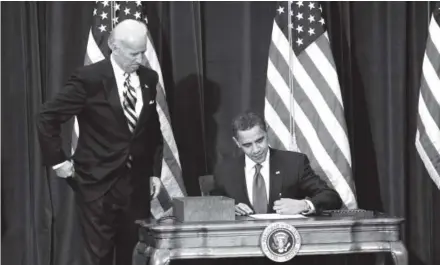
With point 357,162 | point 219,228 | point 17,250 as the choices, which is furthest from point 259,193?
point 17,250

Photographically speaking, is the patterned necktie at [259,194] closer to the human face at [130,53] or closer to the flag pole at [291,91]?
the flag pole at [291,91]

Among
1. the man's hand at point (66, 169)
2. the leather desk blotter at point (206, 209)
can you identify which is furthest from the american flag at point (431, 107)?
the man's hand at point (66, 169)

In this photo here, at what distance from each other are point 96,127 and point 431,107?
6.73 ft

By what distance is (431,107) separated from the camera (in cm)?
527

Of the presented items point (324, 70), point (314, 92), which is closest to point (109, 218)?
point (314, 92)

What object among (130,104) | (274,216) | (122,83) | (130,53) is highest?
(130,53)

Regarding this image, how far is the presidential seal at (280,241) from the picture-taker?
4.17m

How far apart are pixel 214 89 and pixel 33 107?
114 centimetres

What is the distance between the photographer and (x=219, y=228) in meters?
4.16

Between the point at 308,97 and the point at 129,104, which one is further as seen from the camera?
the point at 308,97

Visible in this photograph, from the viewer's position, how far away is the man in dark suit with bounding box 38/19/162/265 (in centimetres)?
439

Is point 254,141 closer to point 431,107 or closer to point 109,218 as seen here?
point 109,218

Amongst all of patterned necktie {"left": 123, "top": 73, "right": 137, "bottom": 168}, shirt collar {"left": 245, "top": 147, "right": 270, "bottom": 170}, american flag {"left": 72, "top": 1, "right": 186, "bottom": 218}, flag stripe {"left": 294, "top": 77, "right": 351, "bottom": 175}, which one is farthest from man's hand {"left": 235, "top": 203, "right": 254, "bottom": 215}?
flag stripe {"left": 294, "top": 77, "right": 351, "bottom": 175}

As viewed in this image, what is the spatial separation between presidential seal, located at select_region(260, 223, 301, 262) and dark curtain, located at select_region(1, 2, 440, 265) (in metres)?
1.50
